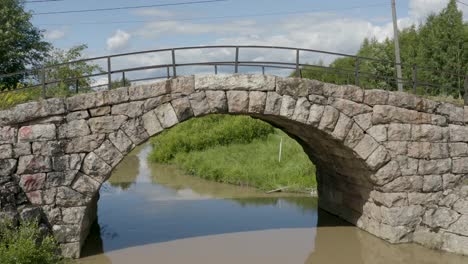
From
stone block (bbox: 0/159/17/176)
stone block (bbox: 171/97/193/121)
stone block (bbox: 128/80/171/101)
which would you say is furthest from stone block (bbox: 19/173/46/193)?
stone block (bbox: 171/97/193/121)

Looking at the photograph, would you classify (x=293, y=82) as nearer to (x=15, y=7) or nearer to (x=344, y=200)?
(x=344, y=200)

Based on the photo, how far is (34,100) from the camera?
10.2 meters

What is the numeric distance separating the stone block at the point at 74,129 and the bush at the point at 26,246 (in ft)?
6.17

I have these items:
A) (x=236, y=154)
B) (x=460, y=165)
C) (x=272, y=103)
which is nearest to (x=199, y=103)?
(x=272, y=103)

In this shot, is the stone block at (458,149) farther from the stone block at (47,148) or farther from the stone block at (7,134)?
the stone block at (7,134)

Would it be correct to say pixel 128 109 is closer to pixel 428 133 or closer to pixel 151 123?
pixel 151 123

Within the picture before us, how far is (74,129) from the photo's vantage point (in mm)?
10148

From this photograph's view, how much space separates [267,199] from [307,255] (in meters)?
5.69

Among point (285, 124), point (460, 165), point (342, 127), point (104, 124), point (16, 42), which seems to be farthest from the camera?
point (16, 42)

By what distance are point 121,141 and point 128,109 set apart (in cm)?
68

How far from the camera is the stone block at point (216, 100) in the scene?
10.6 meters

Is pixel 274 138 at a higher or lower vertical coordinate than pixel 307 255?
higher

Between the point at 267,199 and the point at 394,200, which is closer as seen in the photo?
the point at 394,200

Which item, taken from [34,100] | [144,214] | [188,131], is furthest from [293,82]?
[188,131]
